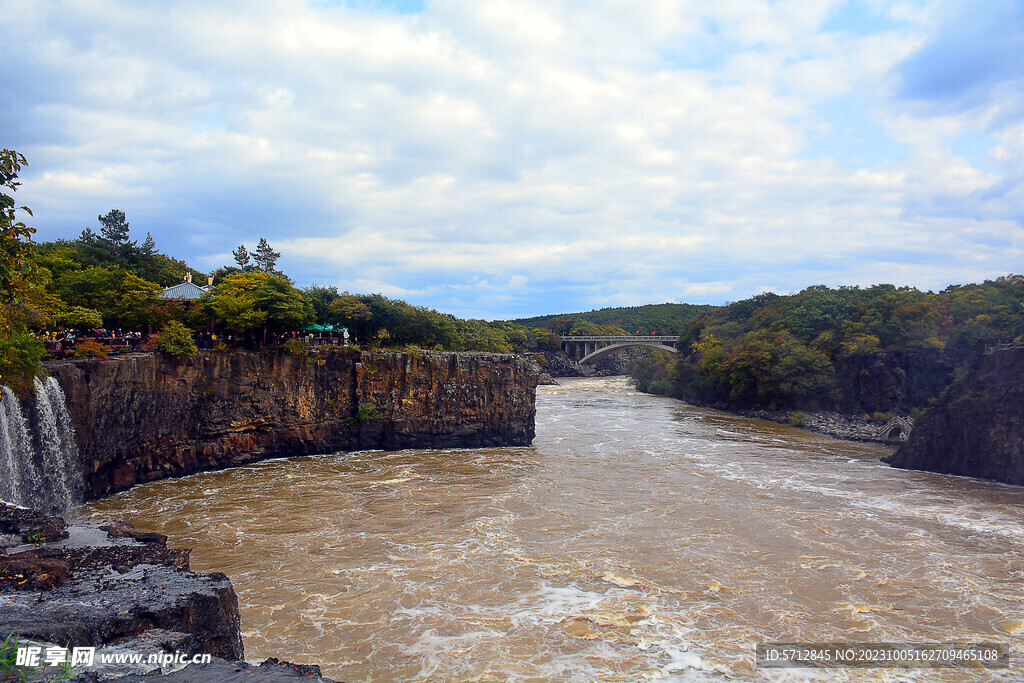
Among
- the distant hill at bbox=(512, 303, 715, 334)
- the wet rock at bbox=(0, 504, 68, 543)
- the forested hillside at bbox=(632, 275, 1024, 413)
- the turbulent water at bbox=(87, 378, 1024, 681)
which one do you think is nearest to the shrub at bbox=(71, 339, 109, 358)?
the turbulent water at bbox=(87, 378, 1024, 681)

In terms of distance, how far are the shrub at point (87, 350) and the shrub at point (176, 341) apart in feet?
8.02

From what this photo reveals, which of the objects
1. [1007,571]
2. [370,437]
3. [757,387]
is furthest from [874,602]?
[757,387]

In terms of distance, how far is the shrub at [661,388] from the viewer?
59.1m

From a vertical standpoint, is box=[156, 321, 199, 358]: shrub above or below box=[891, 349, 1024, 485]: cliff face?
above

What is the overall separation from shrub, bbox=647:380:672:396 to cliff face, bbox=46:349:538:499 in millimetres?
32650

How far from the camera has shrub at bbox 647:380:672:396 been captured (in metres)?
59.1

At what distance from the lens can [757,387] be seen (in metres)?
43.1

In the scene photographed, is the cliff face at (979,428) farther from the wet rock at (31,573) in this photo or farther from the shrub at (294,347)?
the wet rock at (31,573)

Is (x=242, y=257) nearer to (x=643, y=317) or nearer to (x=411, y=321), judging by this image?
(x=411, y=321)

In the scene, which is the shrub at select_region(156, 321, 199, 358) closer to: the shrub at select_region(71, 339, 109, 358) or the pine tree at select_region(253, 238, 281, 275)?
the shrub at select_region(71, 339, 109, 358)

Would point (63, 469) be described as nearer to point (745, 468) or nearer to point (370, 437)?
point (370, 437)

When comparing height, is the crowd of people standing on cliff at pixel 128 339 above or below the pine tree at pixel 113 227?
below

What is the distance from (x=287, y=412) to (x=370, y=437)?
13.7 ft

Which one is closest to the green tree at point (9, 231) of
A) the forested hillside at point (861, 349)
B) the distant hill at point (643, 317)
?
the forested hillside at point (861, 349)
